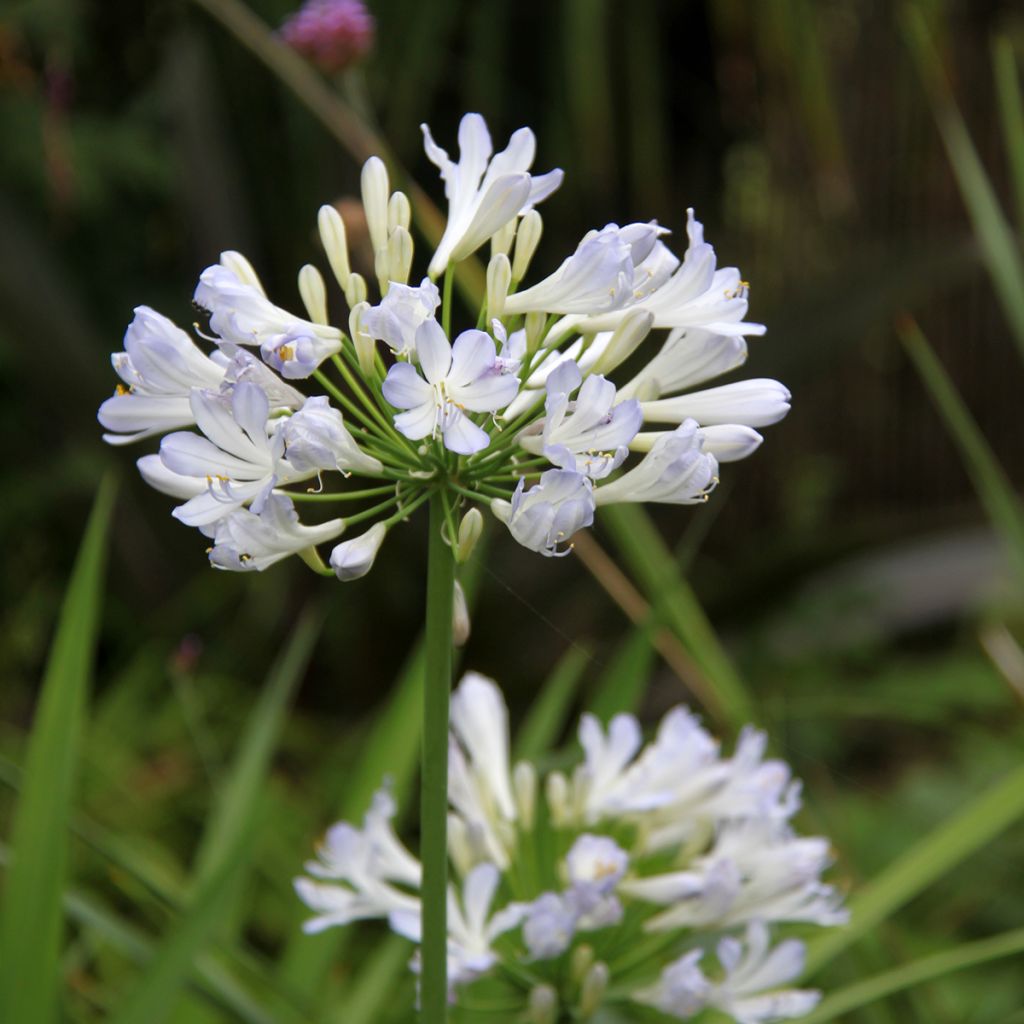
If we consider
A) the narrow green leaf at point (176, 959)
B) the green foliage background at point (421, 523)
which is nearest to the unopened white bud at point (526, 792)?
the narrow green leaf at point (176, 959)

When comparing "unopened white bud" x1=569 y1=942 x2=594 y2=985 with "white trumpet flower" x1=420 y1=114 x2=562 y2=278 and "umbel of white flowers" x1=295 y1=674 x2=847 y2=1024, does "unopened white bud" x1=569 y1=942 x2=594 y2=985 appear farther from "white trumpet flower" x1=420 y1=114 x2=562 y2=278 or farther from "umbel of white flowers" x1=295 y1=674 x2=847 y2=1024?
"white trumpet flower" x1=420 y1=114 x2=562 y2=278

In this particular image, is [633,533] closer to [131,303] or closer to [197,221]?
[197,221]

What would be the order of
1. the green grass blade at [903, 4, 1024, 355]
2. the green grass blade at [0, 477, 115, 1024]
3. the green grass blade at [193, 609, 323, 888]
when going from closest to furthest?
1. the green grass blade at [0, 477, 115, 1024]
2. the green grass blade at [193, 609, 323, 888]
3. the green grass blade at [903, 4, 1024, 355]

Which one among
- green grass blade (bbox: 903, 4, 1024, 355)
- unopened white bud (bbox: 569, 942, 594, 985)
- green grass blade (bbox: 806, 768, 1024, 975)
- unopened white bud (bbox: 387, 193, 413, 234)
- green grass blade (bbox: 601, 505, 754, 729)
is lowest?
unopened white bud (bbox: 569, 942, 594, 985)

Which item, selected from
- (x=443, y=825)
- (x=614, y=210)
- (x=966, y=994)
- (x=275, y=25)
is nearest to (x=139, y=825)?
(x=966, y=994)

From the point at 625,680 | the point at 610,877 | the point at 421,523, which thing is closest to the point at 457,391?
the point at 610,877

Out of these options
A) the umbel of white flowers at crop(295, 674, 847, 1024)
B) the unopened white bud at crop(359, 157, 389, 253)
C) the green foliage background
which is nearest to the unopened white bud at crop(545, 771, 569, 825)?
the umbel of white flowers at crop(295, 674, 847, 1024)

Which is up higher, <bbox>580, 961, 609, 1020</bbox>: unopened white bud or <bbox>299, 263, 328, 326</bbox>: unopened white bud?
<bbox>299, 263, 328, 326</bbox>: unopened white bud

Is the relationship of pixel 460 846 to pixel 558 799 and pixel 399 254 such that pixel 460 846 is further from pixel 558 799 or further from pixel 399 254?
pixel 399 254
